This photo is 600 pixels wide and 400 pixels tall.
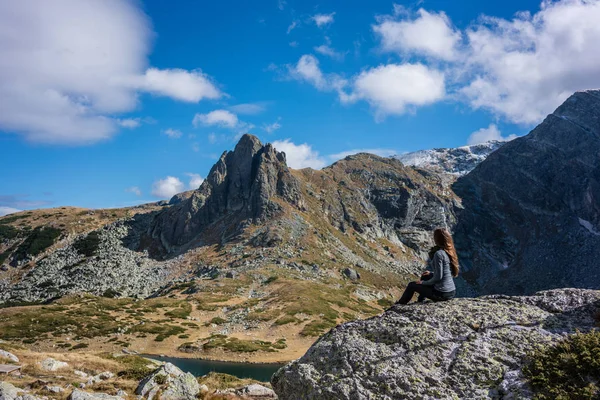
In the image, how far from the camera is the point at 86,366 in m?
24.1

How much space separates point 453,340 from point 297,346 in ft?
185

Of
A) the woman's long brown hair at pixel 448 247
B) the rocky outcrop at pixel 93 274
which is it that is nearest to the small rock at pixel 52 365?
the woman's long brown hair at pixel 448 247

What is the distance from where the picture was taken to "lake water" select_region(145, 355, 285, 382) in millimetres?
45750

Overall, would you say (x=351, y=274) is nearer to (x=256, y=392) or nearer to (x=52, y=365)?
(x=256, y=392)

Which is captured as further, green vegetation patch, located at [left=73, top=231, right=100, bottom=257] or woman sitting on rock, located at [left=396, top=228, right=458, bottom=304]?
green vegetation patch, located at [left=73, top=231, right=100, bottom=257]

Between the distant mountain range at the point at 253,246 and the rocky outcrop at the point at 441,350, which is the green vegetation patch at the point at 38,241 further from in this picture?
the rocky outcrop at the point at 441,350

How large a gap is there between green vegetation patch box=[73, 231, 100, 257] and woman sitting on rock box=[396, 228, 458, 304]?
14480 cm

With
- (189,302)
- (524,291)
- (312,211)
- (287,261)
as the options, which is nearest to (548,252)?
(524,291)

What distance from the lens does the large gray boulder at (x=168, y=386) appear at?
17172 mm

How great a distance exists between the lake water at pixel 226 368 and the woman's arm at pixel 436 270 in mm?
39985

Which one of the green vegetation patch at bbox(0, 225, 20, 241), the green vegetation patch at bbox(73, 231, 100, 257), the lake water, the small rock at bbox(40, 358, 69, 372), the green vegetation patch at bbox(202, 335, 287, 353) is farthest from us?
the green vegetation patch at bbox(0, 225, 20, 241)

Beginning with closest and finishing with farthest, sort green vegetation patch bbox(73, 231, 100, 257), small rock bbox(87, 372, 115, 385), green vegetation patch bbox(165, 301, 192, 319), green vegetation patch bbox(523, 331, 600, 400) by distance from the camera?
1. green vegetation patch bbox(523, 331, 600, 400)
2. small rock bbox(87, 372, 115, 385)
3. green vegetation patch bbox(165, 301, 192, 319)
4. green vegetation patch bbox(73, 231, 100, 257)

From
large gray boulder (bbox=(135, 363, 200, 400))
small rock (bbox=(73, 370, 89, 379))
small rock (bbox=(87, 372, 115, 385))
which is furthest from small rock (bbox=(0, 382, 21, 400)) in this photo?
small rock (bbox=(73, 370, 89, 379))

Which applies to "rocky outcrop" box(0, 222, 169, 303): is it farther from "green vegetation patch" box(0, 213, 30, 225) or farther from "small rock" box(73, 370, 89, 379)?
"small rock" box(73, 370, 89, 379)
